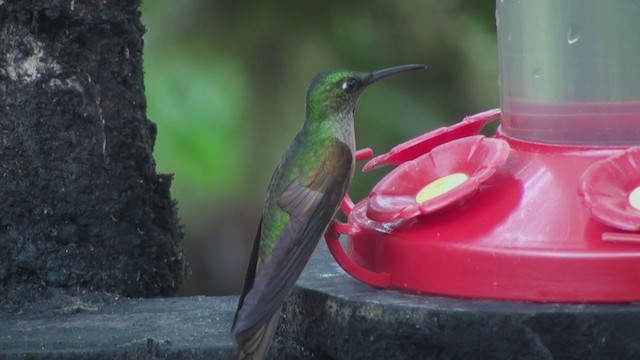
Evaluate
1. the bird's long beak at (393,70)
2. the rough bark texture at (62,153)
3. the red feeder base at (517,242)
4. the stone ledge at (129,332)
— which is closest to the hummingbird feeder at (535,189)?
the red feeder base at (517,242)

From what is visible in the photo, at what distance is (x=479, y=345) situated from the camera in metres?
2.32

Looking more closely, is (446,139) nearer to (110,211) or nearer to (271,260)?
(271,260)

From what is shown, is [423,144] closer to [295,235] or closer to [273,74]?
[295,235]

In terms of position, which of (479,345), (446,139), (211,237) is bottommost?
(211,237)

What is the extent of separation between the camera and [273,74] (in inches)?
171

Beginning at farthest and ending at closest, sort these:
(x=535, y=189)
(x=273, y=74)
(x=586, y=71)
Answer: (x=273, y=74) → (x=586, y=71) → (x=535, y=189)

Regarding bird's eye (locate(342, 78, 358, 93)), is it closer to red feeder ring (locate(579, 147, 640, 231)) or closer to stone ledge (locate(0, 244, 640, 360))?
stone ledge (locate(0, 244, 640, 360))

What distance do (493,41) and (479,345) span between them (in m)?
2.31

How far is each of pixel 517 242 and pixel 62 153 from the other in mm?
1291

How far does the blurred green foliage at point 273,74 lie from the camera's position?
407cm

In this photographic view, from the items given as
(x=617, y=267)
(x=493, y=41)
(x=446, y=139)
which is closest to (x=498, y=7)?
(x=446, y=139)

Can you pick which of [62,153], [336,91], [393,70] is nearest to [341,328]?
[393,70]

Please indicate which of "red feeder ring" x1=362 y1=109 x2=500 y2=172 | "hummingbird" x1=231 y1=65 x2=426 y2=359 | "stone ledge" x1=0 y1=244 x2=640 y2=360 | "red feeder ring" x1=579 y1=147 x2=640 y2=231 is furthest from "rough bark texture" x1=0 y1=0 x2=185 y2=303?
"red feeder ring" x1=579 y1=147 x2=640 y2=231

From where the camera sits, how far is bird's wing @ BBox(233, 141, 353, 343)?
269 cm
